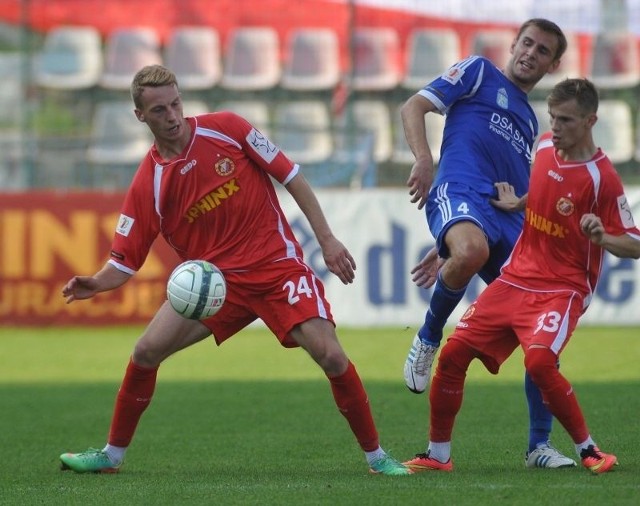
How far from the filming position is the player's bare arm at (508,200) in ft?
21.4

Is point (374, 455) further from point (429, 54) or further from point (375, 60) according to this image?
point (429, 54)

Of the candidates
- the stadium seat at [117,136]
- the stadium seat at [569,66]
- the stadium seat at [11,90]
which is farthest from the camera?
the stadium seat at [11,90]

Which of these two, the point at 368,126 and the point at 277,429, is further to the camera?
the point at 368,126

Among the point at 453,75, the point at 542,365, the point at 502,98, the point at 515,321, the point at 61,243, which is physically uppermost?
the point at 453,75

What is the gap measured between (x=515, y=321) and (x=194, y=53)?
16115 millimetres

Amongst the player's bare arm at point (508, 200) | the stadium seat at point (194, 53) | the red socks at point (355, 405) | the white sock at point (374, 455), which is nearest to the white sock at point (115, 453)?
the red socks at point (355, 405)

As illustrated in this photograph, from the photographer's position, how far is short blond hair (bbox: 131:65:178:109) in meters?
6.14

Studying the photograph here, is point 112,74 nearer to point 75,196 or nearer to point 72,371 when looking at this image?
point 75,196

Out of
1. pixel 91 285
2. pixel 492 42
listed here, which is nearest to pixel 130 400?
pixel 91 285

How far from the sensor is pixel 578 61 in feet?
64.7

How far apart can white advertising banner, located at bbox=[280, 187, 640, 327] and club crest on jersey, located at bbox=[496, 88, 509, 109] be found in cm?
808

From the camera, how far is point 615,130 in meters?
18.0

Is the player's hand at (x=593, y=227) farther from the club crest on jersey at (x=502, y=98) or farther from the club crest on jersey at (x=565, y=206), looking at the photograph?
the club crest on jersey at (x=502, y=98)

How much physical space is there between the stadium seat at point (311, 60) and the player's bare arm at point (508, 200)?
1373 centimetres
